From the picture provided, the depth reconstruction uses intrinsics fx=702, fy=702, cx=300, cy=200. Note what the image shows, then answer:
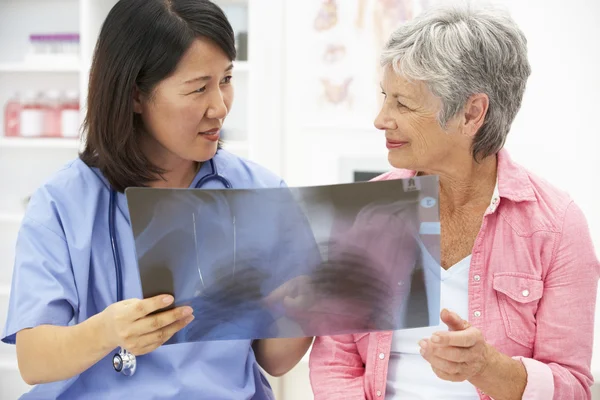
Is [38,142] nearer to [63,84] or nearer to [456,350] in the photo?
[63,84]

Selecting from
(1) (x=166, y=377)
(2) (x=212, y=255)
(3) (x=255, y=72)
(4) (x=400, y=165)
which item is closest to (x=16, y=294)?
(1) (x=166, y=377)

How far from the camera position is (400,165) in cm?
136

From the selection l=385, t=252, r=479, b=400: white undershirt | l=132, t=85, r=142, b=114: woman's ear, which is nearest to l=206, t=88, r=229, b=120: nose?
l=132, t=85, r=142, b=114: woman's ear

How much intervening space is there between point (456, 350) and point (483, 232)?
12.6 inches

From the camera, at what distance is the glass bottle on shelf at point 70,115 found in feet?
9.22

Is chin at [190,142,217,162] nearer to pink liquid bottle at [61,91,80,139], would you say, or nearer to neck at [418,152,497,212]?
neck at [418,152,497,212]

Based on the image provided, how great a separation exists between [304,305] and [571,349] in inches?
20.5

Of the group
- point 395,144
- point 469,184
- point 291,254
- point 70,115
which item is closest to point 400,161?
point 395,144

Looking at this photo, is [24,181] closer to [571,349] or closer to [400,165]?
[400,165]

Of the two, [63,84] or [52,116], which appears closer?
[52,116]

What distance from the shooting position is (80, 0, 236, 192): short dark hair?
1.29m

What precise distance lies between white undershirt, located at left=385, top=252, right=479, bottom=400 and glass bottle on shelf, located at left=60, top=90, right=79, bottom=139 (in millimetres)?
1856

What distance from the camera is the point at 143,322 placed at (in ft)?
3.52

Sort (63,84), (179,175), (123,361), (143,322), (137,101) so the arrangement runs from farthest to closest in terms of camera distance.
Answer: (63,84)
(179,175)
(137,101)
(123,361)
(143,322)
